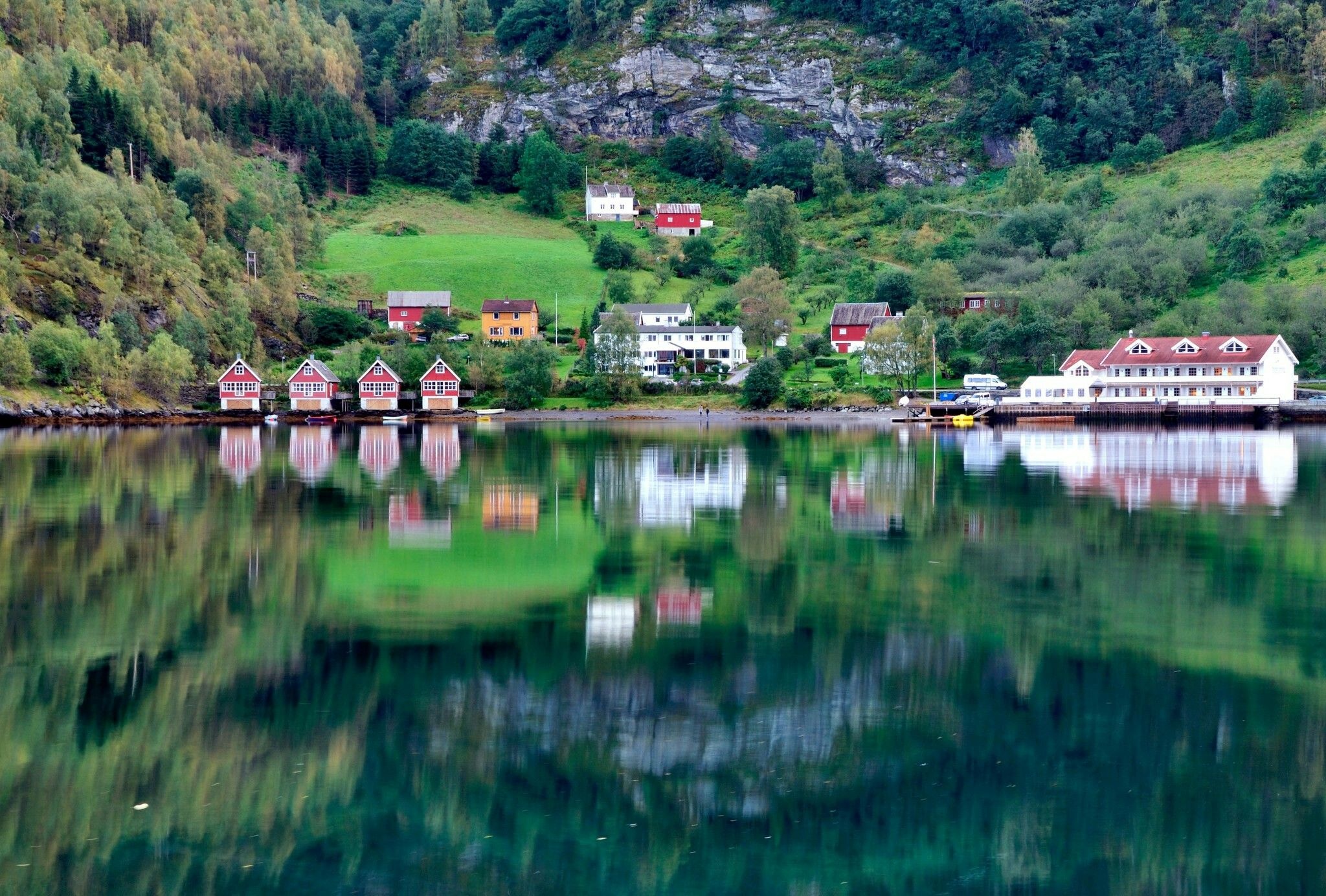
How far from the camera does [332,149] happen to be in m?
136

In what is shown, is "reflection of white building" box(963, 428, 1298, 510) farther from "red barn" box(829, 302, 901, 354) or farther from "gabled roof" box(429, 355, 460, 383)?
"gabled roof" box(429, 355, 460, 383)

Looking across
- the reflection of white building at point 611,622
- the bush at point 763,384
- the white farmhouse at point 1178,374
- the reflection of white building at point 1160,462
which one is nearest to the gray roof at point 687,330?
the bush at point 763,384

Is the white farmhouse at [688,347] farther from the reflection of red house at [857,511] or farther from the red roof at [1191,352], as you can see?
the reflection of red house at [857,511]

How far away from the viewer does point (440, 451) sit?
53.7 m

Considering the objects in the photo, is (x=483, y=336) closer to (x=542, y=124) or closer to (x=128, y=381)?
(x=128, y=381)

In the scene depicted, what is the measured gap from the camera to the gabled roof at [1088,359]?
8081 cm

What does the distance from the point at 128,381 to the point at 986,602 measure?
231ft

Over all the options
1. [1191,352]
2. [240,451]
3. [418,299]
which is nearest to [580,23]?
[418,299]

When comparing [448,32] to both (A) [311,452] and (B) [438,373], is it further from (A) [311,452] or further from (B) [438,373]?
(A) [311,452]

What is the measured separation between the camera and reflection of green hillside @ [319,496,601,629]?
1881cm

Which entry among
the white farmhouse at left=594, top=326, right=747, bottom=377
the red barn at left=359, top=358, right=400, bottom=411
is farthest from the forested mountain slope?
the white farmhouse at left=594, top=326, right=747, bottom=377

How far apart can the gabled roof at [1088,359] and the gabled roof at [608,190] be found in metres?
66.7

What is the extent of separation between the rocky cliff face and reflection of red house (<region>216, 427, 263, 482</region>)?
100411 mm

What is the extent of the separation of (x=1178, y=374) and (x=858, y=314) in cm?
2458
